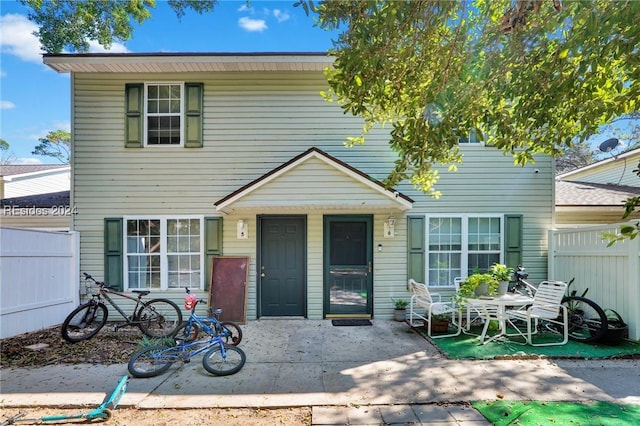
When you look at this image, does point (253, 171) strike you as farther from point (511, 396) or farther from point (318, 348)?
point (511, 396)

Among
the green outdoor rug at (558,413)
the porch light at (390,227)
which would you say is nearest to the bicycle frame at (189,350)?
the green outdoor rug at (558,413)

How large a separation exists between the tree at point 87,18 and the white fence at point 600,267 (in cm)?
1147

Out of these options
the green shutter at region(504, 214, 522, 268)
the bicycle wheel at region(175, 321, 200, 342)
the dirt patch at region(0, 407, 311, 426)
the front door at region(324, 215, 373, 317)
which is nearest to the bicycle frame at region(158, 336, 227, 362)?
the bicycle wheel at region(175, 321, 200, 342)

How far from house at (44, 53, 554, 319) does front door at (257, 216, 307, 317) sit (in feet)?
0.07

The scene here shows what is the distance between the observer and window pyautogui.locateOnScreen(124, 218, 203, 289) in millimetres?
7531

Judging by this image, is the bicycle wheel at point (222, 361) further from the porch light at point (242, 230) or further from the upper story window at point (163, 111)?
the upper story window at point (163, 111)

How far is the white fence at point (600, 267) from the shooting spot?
582 centimetres

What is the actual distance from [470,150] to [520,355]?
14.1ft

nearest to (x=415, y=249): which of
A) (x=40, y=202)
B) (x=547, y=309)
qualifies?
(x=547, y=309)

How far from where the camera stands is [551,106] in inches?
153

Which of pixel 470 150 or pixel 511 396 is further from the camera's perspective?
pixel 470 150

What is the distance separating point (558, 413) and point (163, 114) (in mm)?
8201

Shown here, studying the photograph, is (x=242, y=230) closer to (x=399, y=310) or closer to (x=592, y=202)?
(x=399, y=310)

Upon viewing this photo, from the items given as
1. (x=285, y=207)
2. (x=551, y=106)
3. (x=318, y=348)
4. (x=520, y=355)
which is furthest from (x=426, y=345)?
(x=551, y=106)
